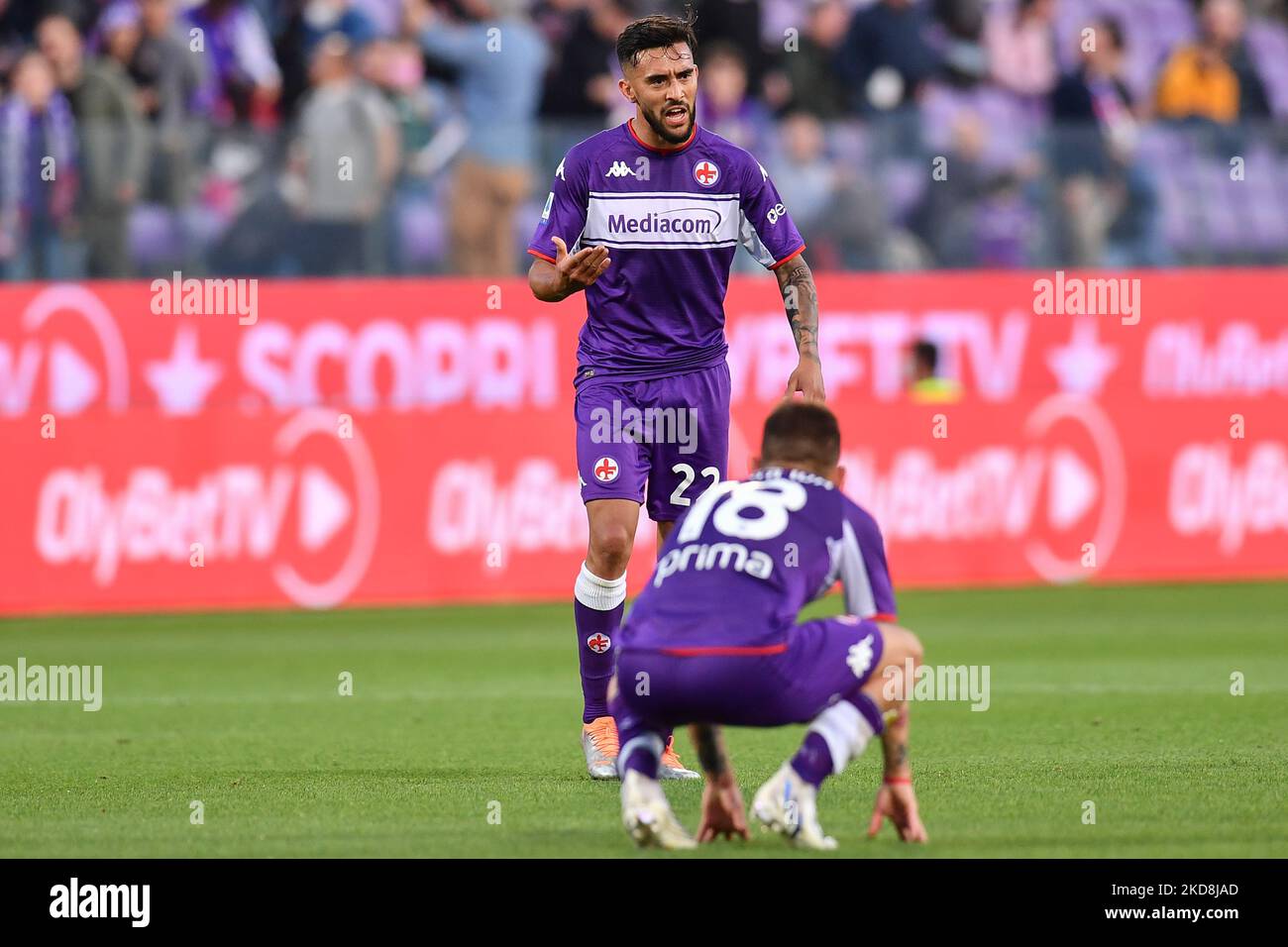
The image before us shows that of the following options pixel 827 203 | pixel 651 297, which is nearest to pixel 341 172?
pixel 827 203

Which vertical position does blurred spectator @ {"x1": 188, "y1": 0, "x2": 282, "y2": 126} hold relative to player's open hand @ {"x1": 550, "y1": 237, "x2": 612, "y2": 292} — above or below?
above

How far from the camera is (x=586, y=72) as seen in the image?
60.1 feet

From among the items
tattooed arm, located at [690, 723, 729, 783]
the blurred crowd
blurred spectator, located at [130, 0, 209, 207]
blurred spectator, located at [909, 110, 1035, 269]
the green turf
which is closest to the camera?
tattooed arm, located at [690, 723, 729, 783]

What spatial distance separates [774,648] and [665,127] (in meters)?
2.72

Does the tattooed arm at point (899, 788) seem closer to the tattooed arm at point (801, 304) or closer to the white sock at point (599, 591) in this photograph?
the tattooed arm at point (801, 304)

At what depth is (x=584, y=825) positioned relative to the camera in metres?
6.95

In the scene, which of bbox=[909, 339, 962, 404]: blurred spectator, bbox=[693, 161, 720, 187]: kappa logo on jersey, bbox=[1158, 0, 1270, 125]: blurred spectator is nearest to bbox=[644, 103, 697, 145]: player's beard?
bbox=[693, 161, 720, 187]: kappa logo on jersey

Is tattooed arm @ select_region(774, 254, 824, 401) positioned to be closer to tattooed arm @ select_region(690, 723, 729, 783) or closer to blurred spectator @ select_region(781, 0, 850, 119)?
tattooed arm @ select_region(690, 723, 729, 783)

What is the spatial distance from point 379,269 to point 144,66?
2.50 metres

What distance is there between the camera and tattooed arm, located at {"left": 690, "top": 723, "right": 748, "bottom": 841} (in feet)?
21.1

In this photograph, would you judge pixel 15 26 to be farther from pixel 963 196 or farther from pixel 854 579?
pixel 854 579

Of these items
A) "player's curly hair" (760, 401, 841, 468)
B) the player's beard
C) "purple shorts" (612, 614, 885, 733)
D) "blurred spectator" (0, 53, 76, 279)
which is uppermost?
"blurred spectator" (0, 53, 76, 279)

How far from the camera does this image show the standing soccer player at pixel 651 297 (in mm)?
8242
